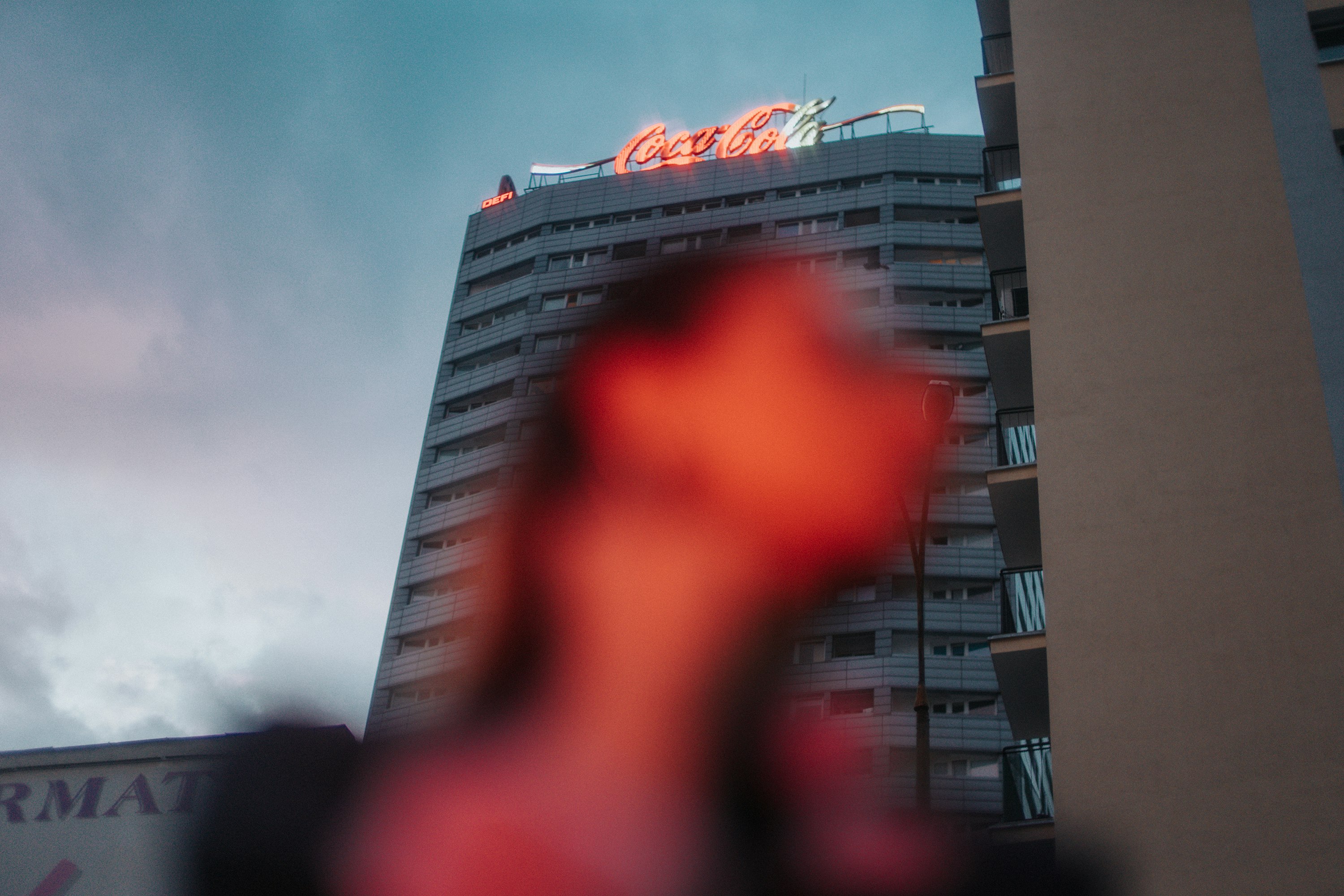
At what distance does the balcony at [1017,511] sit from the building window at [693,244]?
4595 millimetres

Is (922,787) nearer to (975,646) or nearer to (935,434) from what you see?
(935,434)

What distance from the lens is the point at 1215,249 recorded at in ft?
44.8

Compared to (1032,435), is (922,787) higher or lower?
lower

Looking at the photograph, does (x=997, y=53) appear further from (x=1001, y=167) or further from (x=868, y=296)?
(x=868, y=296)

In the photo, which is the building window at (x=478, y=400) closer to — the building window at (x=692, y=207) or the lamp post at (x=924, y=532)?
the building window at (x=692, y=207)

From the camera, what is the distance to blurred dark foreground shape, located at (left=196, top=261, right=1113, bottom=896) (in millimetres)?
10648

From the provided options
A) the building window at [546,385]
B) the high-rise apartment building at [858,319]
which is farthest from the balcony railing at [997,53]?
the high-rise apartment building at [858,319]

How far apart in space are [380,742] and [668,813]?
2760 millimetres

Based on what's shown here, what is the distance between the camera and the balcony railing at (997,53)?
1970 cm

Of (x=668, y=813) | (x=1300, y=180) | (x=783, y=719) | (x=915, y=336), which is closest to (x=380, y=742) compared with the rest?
(x=668, y=813)

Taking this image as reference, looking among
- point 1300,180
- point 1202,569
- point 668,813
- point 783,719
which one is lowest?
point 668,813

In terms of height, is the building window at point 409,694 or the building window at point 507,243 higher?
the building window at point 507,243

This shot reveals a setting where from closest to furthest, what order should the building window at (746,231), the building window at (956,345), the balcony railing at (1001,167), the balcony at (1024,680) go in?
the balcony at (1024,680)
the balcony railing at (1001,167)
the building window at (956,345)
the building window at (746,231)

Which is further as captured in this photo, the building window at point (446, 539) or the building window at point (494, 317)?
the building window at point (494, 317)
